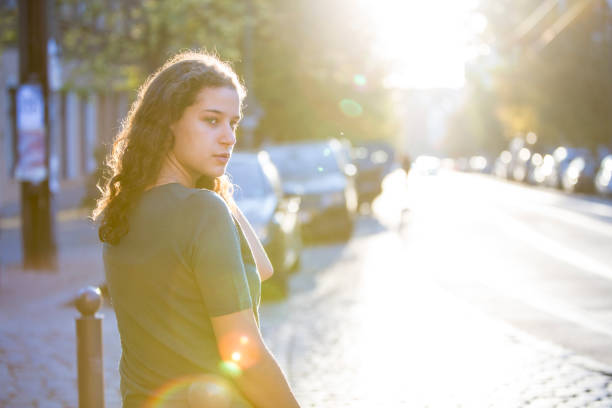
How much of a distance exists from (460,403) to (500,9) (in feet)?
200

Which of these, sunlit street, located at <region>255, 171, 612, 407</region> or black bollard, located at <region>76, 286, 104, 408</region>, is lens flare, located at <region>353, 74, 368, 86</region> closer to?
sunlit street, located at <region>255, 171, 612, 407</region>

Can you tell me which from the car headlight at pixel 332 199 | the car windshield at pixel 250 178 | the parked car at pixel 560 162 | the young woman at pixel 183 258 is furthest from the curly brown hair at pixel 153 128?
the parked car at pixel 560 162

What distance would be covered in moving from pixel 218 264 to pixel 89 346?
7.96 feet

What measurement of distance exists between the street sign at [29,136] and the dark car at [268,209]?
8.07 feet

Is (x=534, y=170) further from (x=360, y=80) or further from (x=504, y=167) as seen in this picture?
(x=360, y=80)

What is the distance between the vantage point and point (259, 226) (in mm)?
11859

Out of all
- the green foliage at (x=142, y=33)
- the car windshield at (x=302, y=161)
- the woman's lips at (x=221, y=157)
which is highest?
the green foliage at (x=142, y=33)

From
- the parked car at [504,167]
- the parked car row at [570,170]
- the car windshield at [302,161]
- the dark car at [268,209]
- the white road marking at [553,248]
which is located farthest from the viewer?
the parked car at [504,167]

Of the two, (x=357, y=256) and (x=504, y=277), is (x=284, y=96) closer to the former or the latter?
(x=357, y=256)

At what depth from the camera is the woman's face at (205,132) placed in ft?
8.68

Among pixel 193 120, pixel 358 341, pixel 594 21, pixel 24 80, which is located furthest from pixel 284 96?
pixel 193 120

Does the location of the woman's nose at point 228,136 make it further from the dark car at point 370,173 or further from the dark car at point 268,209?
the dark car at point 370,173

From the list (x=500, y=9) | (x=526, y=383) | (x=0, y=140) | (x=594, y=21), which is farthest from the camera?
(x=500, y=9)

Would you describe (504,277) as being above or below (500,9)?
below
